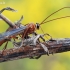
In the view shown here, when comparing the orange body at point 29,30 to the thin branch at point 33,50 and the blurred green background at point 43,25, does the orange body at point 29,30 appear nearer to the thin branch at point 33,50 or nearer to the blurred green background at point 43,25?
the thin branch at point 33,50

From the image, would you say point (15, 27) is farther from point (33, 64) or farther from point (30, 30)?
point (33, 64)

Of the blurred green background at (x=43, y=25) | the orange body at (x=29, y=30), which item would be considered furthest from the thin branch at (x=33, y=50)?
the blurred green background at (x=43, y=25)

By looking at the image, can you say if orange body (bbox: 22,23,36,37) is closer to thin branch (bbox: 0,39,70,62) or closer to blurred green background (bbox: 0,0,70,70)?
thin branch (bbox: 0,39,70,62)

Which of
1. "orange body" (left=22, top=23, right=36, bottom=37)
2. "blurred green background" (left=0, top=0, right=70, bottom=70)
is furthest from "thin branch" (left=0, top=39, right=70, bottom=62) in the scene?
"blurred green background" (left=0, top=0, right=70, bottom=70)

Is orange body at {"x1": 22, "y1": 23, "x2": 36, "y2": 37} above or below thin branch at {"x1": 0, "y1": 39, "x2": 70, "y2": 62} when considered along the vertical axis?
above

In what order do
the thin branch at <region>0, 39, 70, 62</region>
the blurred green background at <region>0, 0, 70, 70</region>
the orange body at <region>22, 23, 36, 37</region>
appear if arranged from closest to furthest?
the thin branch at <region>0, 39, 70, 62</region>
the orange body at <region>22, 23, 36, 37</region>
the blurred green background at <region>0, 0, 70, 70</region>

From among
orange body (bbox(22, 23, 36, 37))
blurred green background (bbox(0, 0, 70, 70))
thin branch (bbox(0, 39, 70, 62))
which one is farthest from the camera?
blurred green background (bbox(0, 0, 70, 70))

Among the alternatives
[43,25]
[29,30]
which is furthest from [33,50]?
[43,25]

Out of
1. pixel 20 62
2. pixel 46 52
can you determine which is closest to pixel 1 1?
pixel 20 62
